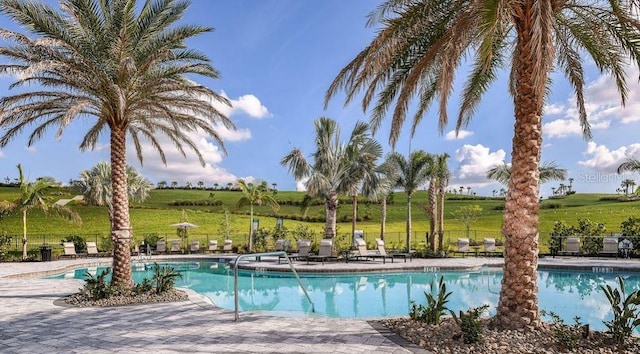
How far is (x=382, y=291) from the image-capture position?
49.2ft

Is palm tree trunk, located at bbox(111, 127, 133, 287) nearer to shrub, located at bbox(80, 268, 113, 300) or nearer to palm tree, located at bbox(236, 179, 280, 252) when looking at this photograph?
shrub, located at bbox(80, 268, 113, 300)

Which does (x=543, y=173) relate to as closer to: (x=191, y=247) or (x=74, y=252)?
(x=191, y=247)

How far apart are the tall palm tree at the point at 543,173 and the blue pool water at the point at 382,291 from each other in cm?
1031

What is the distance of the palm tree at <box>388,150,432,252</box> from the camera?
25720 mm

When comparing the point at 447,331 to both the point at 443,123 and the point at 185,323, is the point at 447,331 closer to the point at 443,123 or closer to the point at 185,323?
the point at 443,123

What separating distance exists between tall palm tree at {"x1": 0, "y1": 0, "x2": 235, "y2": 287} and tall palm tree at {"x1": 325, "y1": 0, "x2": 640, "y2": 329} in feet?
18.6

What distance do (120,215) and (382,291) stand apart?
A: 8.49m

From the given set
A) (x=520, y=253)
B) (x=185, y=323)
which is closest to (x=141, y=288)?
(x=185, y=323)

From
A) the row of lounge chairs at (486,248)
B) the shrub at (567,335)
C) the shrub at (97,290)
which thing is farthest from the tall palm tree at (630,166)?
the shrub at (97,290)

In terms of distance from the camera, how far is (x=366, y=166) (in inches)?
945

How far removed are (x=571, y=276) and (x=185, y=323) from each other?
16.3m

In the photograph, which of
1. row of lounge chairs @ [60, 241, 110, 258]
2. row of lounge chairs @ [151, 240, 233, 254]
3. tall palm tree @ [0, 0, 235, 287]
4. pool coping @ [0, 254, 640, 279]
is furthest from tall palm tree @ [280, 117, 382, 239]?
row of lounge chairs @ [60, 241, 110, 258]

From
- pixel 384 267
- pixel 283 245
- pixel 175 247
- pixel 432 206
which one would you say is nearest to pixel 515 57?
pixel 384 267

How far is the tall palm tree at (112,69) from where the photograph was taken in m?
11.2
